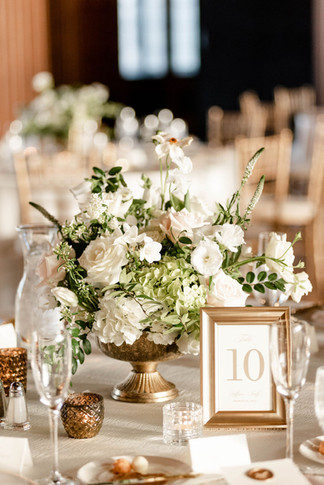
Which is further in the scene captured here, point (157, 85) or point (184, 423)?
point (157, 85)

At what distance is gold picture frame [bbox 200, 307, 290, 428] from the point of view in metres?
1.34

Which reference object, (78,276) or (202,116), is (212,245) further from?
(202,116)

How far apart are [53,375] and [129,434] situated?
28cm

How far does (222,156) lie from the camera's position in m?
5.36

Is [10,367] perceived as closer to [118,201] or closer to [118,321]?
[118,321]

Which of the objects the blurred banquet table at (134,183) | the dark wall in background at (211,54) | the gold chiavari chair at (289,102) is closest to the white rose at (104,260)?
the blurred banquet table at (134,183)

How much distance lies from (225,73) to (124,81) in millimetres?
1433

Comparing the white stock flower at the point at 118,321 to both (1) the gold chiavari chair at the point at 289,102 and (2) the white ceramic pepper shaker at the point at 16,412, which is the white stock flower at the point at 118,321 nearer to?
(2) the white ceramic pepper shaker at the point at 16,412

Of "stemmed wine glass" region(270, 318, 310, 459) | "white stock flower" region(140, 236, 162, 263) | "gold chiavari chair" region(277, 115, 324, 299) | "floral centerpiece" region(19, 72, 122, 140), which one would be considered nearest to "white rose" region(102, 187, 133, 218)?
"white stock flower" region(140, 236, 162, 263)

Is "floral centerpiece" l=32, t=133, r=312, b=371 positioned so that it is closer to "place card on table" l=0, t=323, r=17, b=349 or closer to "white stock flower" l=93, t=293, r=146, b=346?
"white stock flower" l=93, t=293, r=146, b=346

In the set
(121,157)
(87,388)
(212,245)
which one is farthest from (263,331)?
(121,157)

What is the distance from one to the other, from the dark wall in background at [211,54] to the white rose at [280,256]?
865cm

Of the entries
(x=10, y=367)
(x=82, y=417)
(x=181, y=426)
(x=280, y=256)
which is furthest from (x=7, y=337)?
(x=280, y=256)

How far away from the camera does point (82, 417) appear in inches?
52.7
